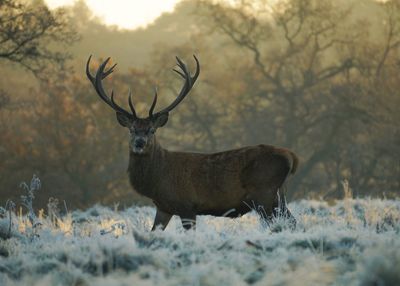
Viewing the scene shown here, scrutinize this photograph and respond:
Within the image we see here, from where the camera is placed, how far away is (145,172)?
9.41 metres

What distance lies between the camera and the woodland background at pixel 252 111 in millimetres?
35938

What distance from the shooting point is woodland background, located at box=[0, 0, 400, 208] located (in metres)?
35.9

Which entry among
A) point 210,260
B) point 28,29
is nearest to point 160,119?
point 210,260

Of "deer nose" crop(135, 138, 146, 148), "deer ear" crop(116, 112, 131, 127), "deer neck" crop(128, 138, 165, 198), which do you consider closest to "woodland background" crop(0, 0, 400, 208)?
"deer ear" crop(116, 112, 131, 127)

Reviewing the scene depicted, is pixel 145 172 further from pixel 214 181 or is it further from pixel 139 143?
pixel 214 181

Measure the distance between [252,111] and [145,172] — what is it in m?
33.0

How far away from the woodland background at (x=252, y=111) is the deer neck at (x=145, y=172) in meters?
22.3

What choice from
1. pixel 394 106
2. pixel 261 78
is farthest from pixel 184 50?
pixel 394 106

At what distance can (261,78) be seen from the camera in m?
42.9

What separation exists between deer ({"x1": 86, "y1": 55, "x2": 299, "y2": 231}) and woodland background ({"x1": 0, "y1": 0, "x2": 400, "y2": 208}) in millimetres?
22413

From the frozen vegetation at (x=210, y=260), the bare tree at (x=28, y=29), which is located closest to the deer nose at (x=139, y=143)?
the frozen vegetation at (x=210, y=260)

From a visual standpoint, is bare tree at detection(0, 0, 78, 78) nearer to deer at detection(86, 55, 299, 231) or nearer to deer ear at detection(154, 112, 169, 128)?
deer ear at detection(154, 112, 169, 128)

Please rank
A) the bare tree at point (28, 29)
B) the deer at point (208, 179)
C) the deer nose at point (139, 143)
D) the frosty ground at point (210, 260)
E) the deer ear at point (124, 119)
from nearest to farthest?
the frosty ground at point (210, 260) → the deer at point (208, 179) → the deer nose at point (139, 143) → the deer ear at point (124, 119) → the bare tree at point (28, 29)

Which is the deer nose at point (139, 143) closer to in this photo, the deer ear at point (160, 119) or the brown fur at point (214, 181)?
the brown fur at point (214, 181)
